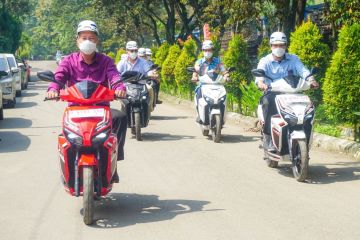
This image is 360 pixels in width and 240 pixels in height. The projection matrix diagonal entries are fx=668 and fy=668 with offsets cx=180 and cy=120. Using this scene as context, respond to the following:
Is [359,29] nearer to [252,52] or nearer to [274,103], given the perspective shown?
[274,103]

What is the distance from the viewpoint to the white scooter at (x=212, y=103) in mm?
12578

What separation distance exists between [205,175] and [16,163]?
3.19m

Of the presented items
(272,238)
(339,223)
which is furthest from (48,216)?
(339,223)

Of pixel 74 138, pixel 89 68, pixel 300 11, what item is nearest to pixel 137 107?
pixel 89 68

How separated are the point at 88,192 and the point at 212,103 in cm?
668

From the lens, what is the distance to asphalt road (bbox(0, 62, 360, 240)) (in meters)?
6.24

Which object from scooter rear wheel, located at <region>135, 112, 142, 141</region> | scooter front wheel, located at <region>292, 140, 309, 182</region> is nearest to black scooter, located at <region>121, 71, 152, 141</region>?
scooter rear wheel, located at <region>135, 112, 142, 141</region>

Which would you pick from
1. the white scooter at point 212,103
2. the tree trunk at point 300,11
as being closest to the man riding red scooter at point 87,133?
the white scooter at point 212,103

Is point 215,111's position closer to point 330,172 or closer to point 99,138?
point 330,172

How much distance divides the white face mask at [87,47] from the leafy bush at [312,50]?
7.42 m

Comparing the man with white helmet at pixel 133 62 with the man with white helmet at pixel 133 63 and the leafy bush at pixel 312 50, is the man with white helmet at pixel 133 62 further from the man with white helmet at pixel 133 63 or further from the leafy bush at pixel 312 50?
the leafy bush at pixel 312 50

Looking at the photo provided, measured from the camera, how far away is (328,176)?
9.05 meters

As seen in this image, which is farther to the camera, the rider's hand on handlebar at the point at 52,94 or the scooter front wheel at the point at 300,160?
the scooter front wheel at the point at 300,160

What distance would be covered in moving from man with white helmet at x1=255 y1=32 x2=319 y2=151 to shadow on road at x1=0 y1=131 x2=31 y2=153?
481cm
